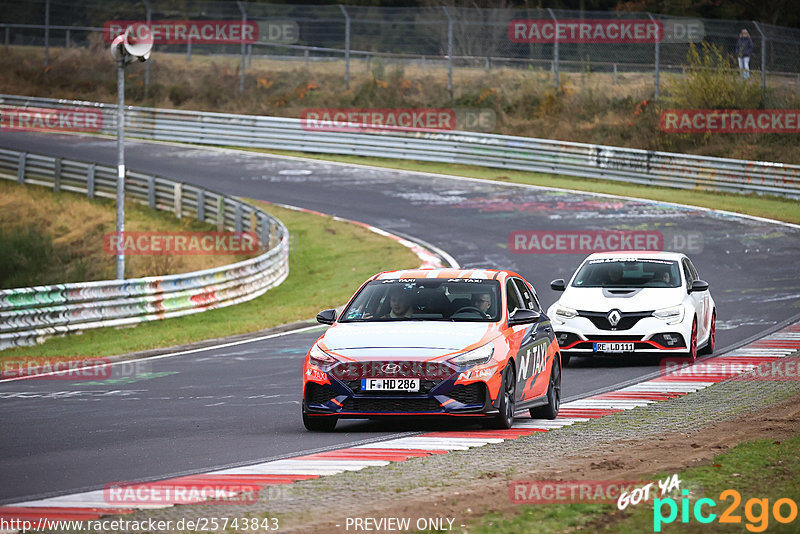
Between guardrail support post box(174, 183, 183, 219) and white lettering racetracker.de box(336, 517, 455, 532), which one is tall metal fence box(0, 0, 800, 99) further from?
white lettering racetracker.de box(336, 517, 455, 532)

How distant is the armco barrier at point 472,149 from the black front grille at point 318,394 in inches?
1123

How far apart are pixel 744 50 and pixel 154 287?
23948 millimetres

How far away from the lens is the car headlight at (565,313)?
16.6 metres

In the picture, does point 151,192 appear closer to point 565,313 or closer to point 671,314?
point 565,313

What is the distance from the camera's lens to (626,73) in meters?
43.4

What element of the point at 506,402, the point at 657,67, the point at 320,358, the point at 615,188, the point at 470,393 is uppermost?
the point at 657,67

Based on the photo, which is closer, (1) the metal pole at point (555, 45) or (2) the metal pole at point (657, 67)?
(2) the metal pole at point (657, 67)

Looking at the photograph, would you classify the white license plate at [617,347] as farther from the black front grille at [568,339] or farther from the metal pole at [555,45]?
the metal pole at [555,45]

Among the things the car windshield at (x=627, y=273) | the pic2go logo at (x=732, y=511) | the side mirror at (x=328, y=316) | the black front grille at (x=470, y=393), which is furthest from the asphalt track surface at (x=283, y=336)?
the pic2go logo at (x=732, y=511)

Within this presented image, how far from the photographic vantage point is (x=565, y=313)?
54.8 feet

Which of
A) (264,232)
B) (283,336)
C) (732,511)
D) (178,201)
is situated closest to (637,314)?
(283,336)

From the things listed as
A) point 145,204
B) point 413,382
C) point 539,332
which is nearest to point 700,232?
point 145,204

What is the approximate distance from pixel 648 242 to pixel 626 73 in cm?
1557

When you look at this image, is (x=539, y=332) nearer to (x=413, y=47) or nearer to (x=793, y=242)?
(x=793, y=242)
